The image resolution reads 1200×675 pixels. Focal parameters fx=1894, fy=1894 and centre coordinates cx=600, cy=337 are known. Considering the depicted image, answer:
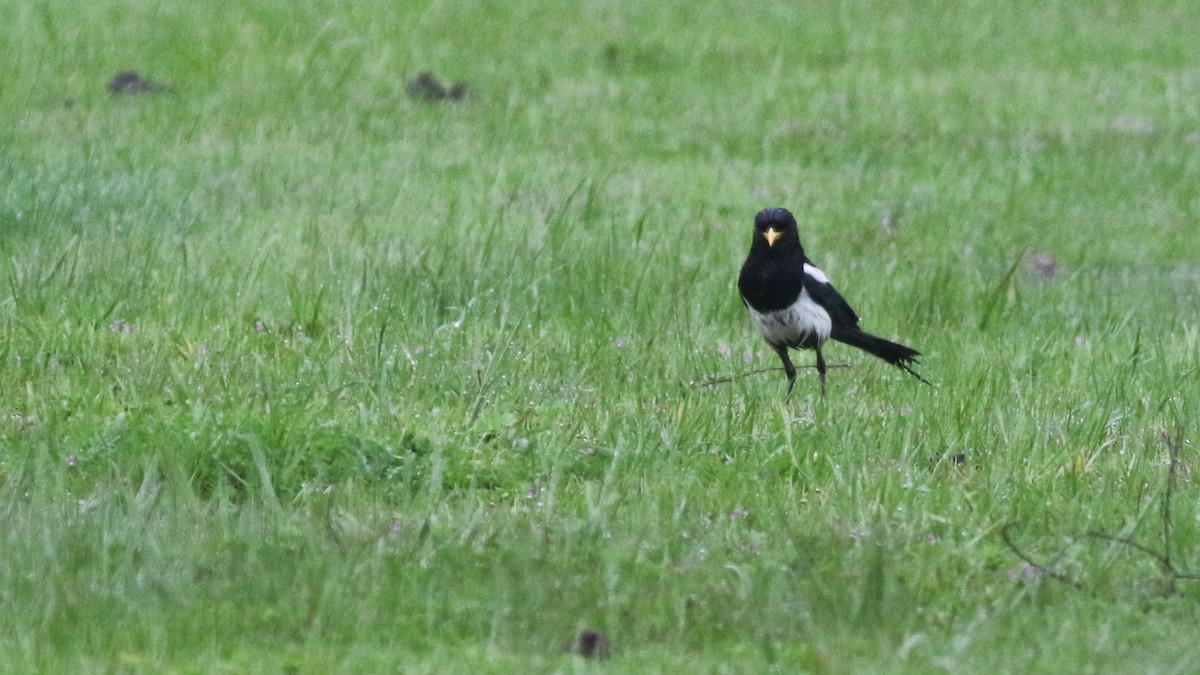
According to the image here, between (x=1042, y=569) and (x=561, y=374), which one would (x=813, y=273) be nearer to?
(x=561, y=374)

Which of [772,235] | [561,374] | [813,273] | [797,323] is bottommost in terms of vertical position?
[561,374]

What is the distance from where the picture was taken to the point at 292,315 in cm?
806

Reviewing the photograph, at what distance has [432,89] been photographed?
15320 millimetres

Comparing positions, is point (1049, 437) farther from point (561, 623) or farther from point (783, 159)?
point (783, 159)

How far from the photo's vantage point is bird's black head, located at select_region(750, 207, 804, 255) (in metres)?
7.92

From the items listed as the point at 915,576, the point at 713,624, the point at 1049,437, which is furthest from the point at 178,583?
the point at 1049,437

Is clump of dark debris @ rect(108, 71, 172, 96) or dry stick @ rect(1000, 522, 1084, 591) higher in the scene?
dry stick @ rect(1000, 522, 1084, 591)

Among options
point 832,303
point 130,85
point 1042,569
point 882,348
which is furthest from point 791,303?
point 130,85

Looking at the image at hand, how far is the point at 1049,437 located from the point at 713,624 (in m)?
2.42

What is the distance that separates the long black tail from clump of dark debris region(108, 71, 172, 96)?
25.4ft

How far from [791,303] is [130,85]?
7921mm

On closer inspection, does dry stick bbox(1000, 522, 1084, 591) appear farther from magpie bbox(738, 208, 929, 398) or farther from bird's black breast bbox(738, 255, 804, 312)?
bird's black breast bbox(738, 255, 804, 312)

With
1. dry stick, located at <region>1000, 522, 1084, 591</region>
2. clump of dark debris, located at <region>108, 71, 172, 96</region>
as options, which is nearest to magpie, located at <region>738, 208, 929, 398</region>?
dry stick, located at <region>1000, 522, 1084, 591</region>

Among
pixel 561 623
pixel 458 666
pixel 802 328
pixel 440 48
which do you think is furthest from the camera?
pixel 440 48
